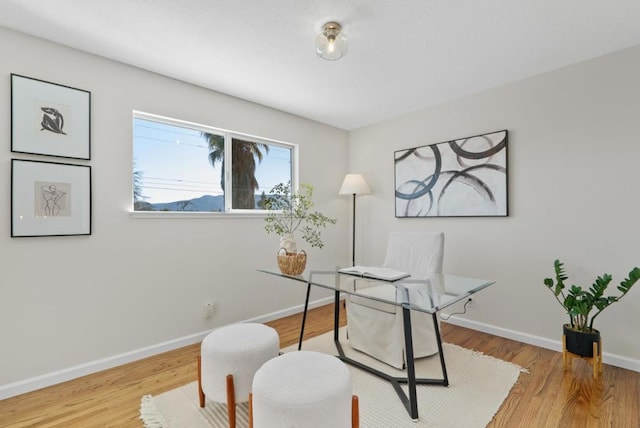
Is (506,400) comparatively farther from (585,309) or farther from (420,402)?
(585,309)

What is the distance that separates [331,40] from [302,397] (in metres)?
1.91

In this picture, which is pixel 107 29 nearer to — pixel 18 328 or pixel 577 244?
pixel 18 328

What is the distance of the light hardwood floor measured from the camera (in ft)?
5.49

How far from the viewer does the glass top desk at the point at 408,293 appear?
1.55 m

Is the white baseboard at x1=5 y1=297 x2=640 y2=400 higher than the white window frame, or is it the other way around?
the white window frame

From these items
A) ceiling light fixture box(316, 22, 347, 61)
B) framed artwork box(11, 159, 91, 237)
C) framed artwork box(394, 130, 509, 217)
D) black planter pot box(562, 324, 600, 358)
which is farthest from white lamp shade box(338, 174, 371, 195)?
framed artwork box(11, 159, 91, 237)

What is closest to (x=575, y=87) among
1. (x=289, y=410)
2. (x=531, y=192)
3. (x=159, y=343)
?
(x=531, y=192)

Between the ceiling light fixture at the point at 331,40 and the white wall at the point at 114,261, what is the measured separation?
4.58 ft

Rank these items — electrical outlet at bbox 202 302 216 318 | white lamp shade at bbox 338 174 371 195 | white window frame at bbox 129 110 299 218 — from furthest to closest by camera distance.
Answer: white lamp shade at bbox 338 174 371 195 < electrical outlet at bbox 202 302 216 318 < white window frame at bbox 129 110 299 218

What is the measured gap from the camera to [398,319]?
7.04 ft

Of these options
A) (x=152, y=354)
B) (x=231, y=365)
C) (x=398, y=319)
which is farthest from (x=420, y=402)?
(x=152, y=354)

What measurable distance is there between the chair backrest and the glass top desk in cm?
16

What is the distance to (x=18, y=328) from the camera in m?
1.95

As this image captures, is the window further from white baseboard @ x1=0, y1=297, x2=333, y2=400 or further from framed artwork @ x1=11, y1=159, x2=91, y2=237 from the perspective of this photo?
white baseboard @ x1=0, y1=297, x2=333, y2=400
